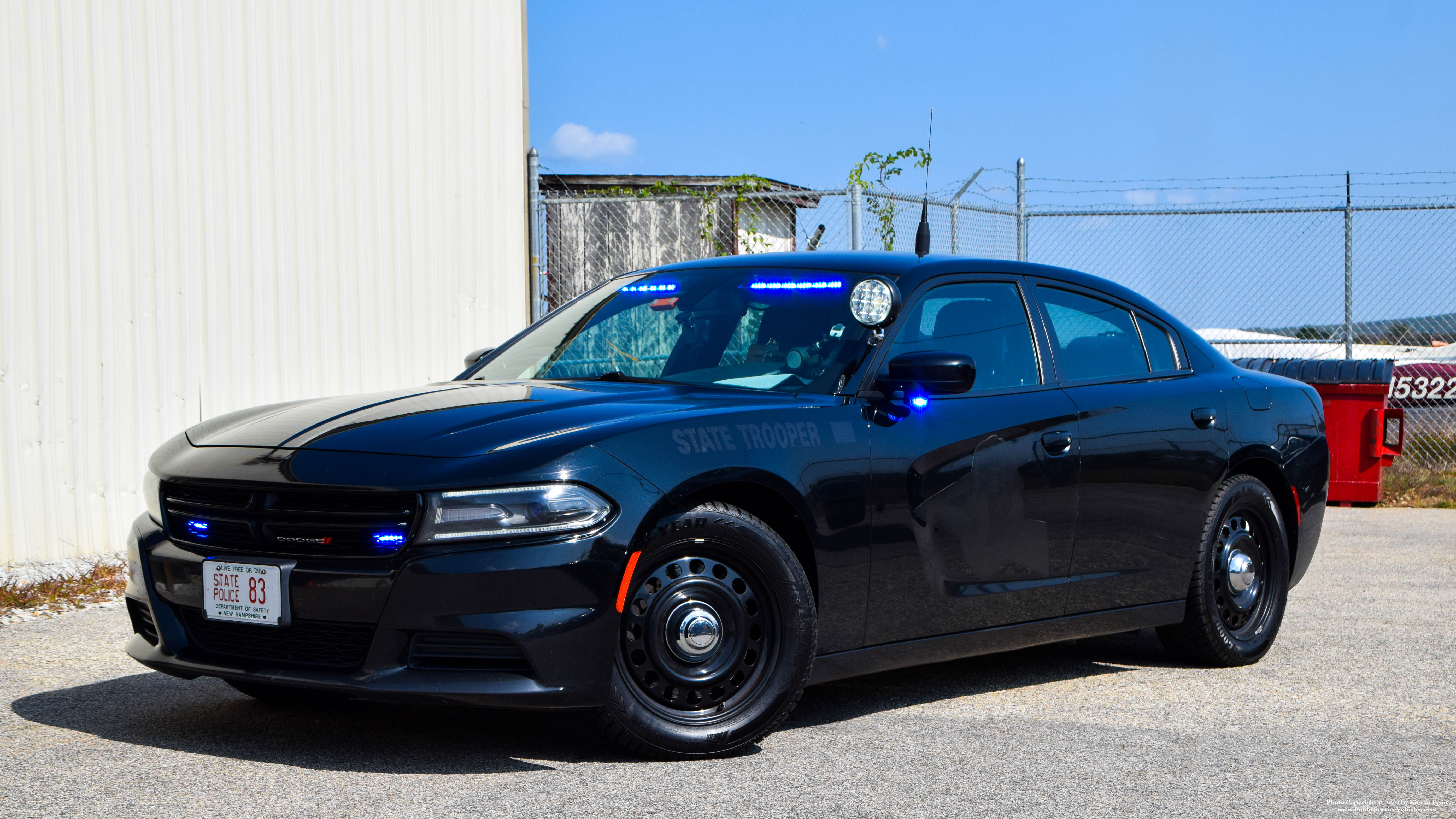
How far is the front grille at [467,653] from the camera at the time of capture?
12.0 ft

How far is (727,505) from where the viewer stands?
4.07m

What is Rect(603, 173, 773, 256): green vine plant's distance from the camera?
1113cm

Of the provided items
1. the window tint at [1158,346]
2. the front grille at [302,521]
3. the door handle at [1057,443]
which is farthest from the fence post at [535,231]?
the front grille at [302,521]

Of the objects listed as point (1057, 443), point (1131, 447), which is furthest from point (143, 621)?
point (1131, 447)

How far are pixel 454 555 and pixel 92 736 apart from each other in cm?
149

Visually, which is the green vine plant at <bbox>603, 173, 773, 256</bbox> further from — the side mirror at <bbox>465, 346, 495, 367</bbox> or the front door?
the front door

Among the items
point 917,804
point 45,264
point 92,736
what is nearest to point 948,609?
point 917,804

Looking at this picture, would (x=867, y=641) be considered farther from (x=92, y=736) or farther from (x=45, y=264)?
(x=45, y=264)

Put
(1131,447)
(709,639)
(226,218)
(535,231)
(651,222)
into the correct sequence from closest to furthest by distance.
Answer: (709,639) < (1131,447) < (226,218) < (535,231) < (651,222)

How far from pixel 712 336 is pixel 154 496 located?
1794 mm

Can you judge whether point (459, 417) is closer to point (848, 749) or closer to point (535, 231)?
point (848, 749)

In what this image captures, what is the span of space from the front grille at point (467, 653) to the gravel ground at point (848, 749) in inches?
12.4

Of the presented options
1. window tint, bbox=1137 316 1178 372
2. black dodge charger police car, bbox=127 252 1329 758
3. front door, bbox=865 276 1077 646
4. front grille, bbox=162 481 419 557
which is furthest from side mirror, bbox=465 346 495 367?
window tint, bbox=1137 316 1178 372

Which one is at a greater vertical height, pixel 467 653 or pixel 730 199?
pixel 730 199
